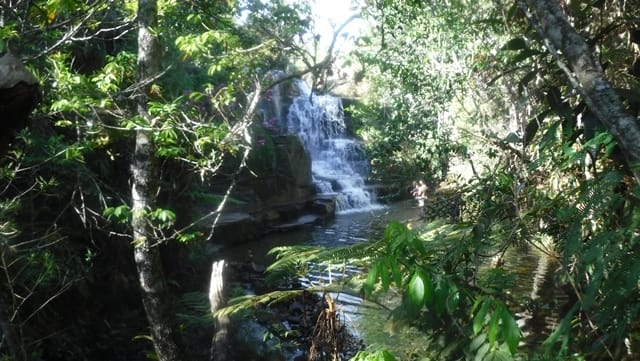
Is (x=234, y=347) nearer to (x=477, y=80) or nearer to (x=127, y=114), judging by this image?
(x=127, y=114)

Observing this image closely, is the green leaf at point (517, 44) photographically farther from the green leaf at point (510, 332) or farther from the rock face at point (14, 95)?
the rock face at point (14, 95)

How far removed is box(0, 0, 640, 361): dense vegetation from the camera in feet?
6.19

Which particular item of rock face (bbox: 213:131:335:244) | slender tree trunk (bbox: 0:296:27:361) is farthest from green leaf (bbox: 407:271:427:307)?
rock face (bbox: 213:131:335:244)

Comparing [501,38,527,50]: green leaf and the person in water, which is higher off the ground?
[501,38,527,50]: green leaf

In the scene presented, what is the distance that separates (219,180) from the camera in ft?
40.9

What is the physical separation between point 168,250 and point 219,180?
5.86 meters

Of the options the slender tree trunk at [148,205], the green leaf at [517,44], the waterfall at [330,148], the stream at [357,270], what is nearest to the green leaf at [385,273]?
the stream at [357,270]

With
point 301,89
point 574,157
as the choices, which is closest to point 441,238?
point 574,157

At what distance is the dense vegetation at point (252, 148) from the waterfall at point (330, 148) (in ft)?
24.8

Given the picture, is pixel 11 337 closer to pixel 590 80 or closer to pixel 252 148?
pixel 252 148

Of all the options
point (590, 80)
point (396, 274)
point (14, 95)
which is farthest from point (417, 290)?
point (14, 95)

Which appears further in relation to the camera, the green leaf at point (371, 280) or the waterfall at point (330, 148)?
the waterfall at point (330, 148)

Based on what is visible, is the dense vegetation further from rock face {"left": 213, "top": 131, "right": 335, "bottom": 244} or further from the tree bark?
rock face {"left": 213, "top": 131, "right": 335, "bottom": 244}

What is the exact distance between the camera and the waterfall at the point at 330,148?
16969 millimetres
